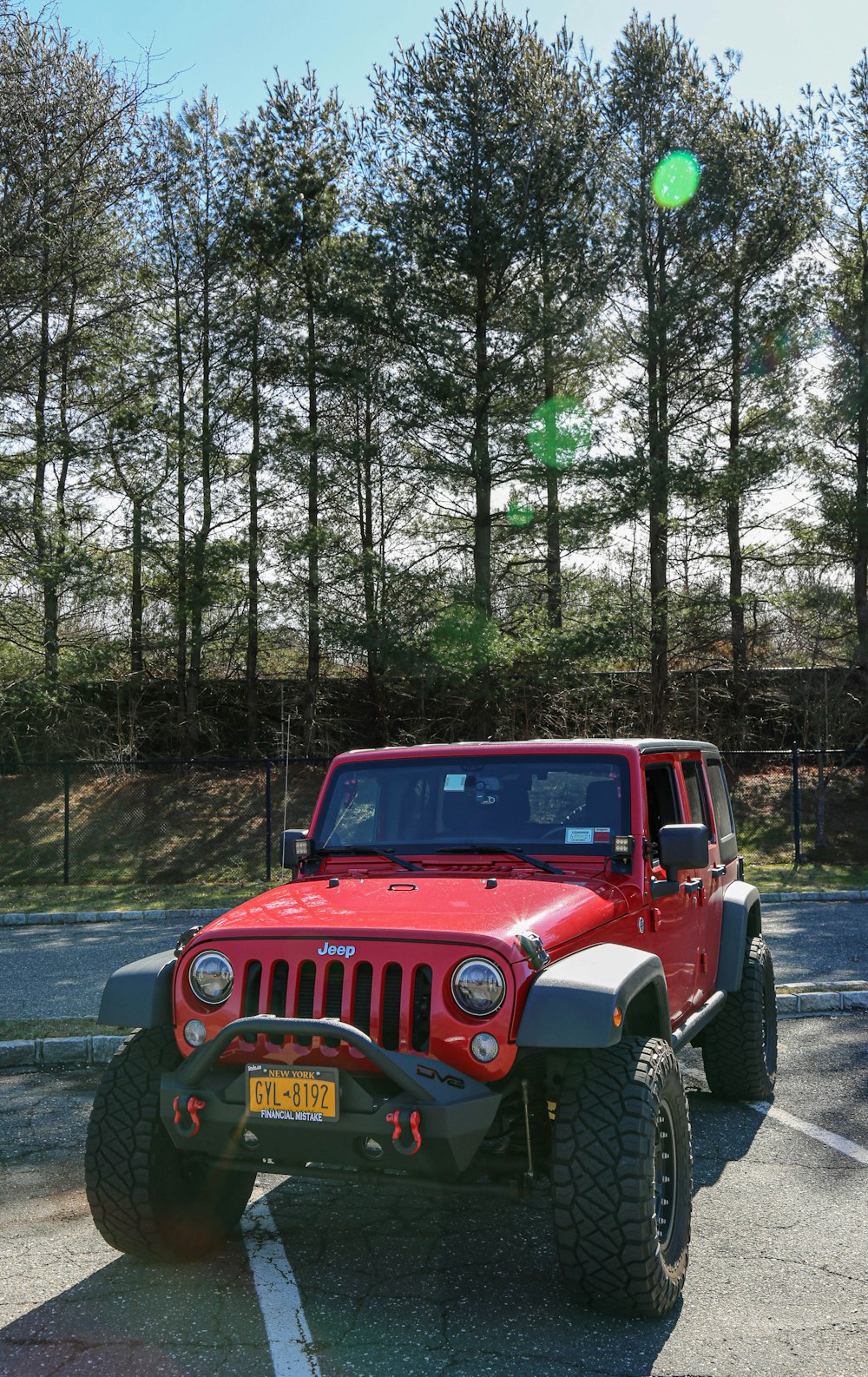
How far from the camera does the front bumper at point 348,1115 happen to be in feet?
11.9

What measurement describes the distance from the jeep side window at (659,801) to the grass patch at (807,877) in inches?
446

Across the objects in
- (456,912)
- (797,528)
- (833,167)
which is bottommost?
(456,912)

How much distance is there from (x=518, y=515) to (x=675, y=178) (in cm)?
760

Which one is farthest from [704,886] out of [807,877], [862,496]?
[862,496]

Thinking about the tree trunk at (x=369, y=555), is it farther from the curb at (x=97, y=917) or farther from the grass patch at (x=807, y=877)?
the curb at (x=97, y=917)

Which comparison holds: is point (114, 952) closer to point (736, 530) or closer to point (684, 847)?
point (684, 847)

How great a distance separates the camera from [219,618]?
26906 millimetres

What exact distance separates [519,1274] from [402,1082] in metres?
1.15

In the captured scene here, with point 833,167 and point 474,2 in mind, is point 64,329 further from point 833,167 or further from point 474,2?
point 833,167

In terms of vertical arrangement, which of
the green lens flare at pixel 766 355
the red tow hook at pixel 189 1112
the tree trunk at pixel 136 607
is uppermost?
the green lens flare at pixel 766 355

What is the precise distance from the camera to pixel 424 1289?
409 centimetres

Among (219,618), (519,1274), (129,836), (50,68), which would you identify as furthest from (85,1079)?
(219,618)

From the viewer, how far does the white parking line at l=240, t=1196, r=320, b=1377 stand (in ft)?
11.8

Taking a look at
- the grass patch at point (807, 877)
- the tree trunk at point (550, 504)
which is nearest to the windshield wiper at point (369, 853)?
the grass patch at point (807, 877)
